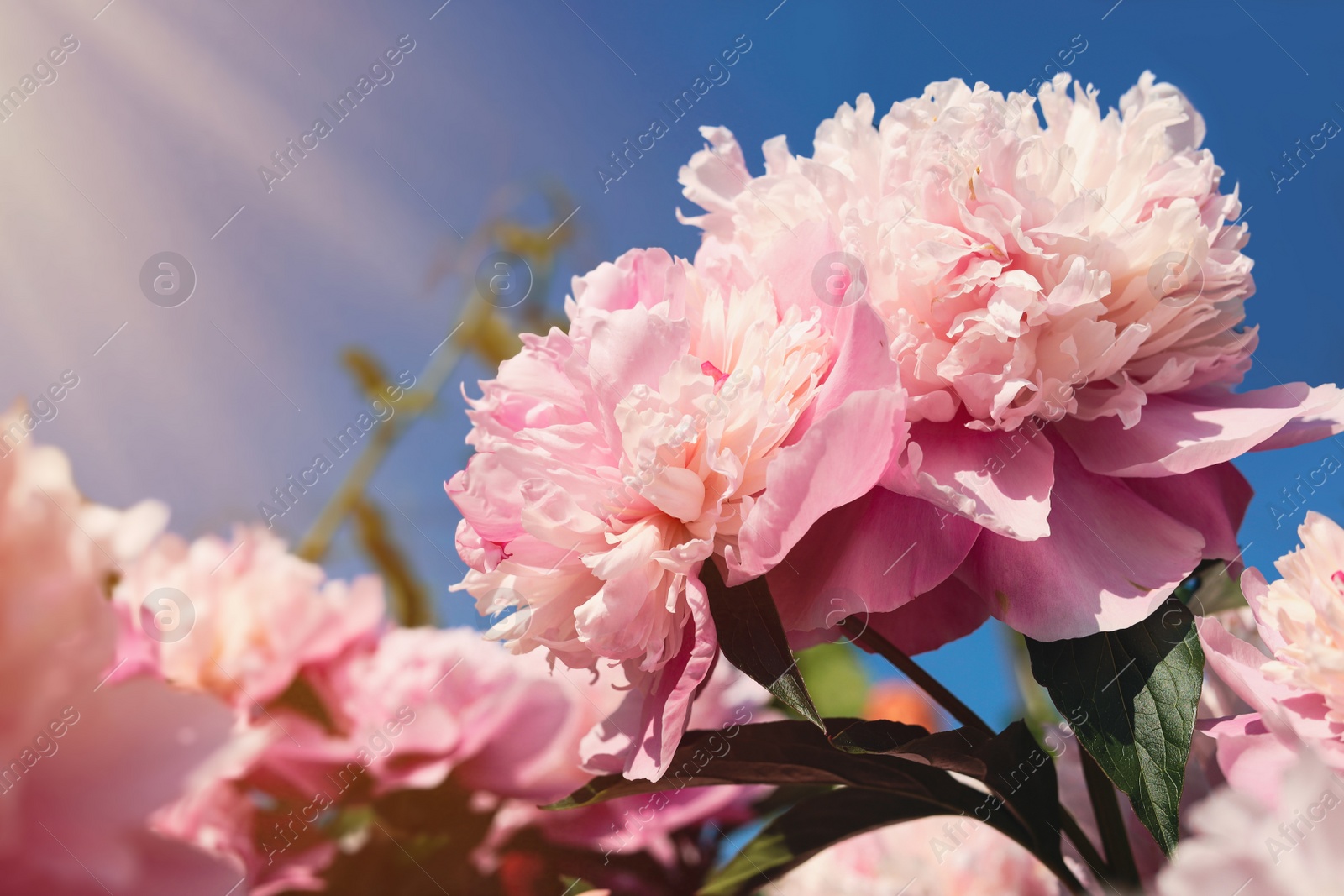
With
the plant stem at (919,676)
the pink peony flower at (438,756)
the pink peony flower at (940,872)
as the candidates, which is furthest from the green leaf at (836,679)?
the plant stem at (919,676)

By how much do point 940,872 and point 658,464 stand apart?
0.45 metres

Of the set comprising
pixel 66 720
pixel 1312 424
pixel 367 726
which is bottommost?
pixel 1312 424

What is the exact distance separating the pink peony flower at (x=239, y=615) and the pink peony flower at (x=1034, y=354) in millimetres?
271

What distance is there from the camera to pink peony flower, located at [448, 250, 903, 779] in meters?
0.30

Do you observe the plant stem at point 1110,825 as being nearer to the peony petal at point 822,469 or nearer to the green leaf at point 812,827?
the green leaf at point 812,827

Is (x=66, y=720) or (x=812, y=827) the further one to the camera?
(x=812, y=827)

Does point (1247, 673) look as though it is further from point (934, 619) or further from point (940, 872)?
point (940, 872)

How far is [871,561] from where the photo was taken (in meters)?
0.34

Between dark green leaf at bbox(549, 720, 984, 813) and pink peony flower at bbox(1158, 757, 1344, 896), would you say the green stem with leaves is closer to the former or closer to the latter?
dark green leaf at bbox(549, 720, 984, 813)

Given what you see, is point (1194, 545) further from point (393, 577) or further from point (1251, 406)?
point (393, 577)

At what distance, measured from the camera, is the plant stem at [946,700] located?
1.30 feet

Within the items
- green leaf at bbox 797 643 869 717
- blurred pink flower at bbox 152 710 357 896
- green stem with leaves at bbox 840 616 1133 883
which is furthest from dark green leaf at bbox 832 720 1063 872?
green leaf at bbox 797 643 869 717

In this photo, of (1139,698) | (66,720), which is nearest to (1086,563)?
(1139,698)

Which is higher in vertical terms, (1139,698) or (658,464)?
(658,464)
